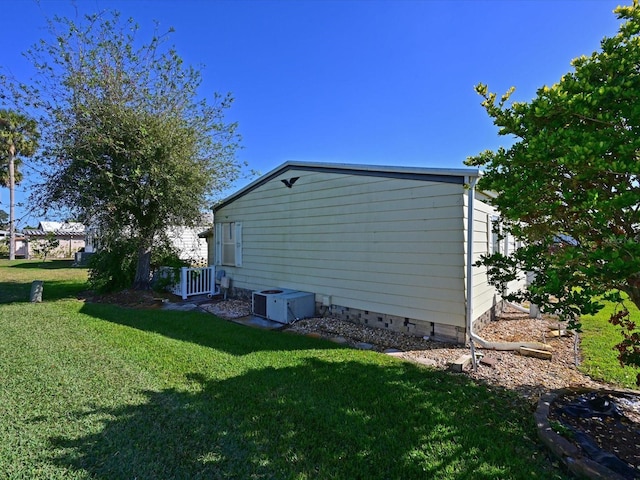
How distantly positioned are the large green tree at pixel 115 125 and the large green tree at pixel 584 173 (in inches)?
361

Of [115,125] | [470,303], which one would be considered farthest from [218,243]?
[470,303]

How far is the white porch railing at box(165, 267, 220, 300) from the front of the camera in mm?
10164

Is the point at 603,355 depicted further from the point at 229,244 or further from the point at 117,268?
the point at 117,268

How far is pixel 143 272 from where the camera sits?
11453mm

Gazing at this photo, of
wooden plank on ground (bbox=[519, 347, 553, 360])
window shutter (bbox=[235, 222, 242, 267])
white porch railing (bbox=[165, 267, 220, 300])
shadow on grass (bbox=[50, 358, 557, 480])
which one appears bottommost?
shadow on grass (bbox=[50, 358, 557, 480])

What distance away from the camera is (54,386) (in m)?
3.89

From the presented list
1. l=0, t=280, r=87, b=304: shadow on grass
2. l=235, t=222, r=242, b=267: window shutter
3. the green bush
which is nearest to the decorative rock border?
l=235, t=222, r=242, b=267: window shutter

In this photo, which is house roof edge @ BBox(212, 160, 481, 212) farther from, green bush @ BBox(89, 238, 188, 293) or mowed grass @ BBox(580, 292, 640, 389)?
green bush @ BBox(89, 238, 188, 293)

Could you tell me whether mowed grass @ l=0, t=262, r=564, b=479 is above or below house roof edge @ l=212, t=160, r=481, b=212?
below

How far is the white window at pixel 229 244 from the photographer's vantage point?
10.3 meters

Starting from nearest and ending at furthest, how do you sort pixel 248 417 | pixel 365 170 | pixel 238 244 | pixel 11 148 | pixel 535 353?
pixel 248 417
pixel 535 353
pixel 365 170
pixel 238 244
pixel 11 148

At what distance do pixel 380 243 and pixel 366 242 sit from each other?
35 cm

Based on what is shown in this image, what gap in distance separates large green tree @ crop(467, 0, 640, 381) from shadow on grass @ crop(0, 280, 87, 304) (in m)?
12.2

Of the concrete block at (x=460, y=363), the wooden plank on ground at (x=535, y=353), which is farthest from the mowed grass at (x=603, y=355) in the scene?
the concrete block at (x=460, y=363)
